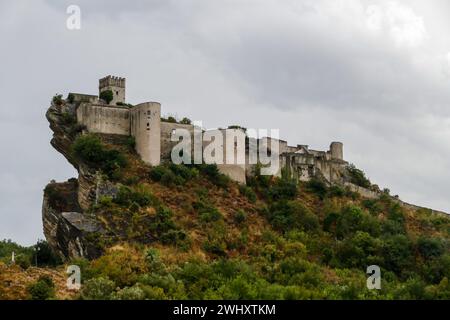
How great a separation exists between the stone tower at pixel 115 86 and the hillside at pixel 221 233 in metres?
5.34

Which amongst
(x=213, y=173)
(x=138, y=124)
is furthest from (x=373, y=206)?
(x=138, y=124)

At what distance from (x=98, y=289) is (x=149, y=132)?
22393mm

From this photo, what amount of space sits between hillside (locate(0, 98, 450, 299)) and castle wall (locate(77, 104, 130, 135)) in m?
0.71

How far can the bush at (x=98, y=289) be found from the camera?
188ft

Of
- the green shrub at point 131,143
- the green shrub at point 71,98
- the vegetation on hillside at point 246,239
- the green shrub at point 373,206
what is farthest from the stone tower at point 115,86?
the green shrub at point 373,206

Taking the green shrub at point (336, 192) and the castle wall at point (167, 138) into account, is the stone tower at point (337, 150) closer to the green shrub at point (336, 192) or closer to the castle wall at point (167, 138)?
the green shrub at point (336, 192)

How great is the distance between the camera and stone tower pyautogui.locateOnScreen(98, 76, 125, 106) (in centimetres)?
8650

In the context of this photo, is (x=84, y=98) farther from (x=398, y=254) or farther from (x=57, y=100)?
(x=398, y=254)

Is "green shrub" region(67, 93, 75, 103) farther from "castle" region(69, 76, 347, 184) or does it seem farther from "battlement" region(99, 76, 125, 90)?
"battlement" region(99, 76, 125, 90)

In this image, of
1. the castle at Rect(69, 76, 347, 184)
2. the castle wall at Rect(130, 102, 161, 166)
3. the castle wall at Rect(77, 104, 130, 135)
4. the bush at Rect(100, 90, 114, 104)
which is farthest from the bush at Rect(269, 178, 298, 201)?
the bush at Rect(100, 90, 114, 104)

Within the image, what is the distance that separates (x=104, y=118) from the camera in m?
80.3
